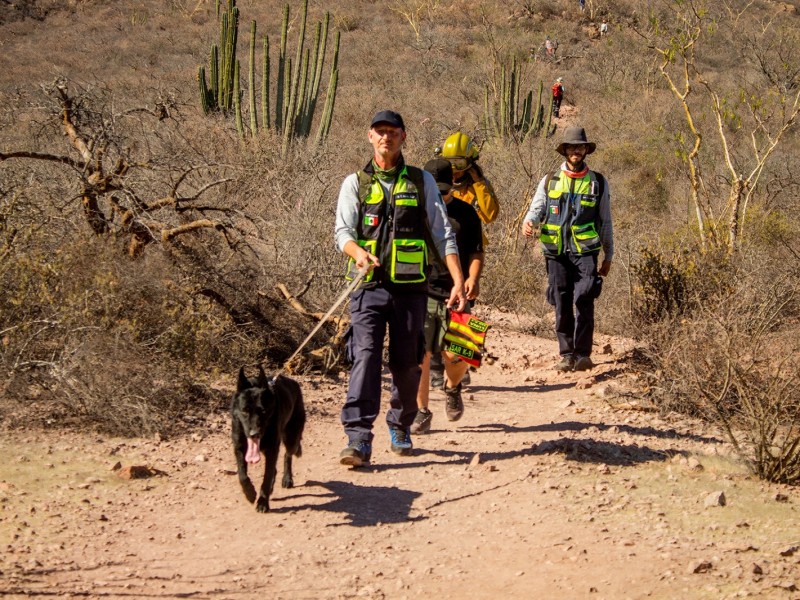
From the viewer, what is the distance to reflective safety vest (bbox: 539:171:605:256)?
7.91 metres

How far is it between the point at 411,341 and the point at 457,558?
4.85 ft

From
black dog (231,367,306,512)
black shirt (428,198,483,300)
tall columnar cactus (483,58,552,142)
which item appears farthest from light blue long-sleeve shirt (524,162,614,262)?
tall columnar cactus (483,58,552,142)

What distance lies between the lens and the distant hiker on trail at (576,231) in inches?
312

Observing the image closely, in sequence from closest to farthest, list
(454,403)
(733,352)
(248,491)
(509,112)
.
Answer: (248,491) < (733,352) < (454,403) < (509,112)

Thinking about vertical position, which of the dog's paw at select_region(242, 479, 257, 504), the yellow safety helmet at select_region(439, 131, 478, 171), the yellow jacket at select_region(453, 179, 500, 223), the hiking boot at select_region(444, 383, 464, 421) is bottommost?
the dog's paw at select_region(242, 479, 257, 504)

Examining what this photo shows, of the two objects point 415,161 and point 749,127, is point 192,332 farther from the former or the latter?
point 749,127

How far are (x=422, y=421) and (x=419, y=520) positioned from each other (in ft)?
5.13

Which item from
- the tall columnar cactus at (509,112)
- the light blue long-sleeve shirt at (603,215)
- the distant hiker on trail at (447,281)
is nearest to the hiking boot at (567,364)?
the light blue long-sleeve shirt at (603,215)

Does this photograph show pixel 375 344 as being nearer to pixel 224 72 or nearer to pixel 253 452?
pixel 253 452

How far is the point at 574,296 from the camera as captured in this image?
825 cm

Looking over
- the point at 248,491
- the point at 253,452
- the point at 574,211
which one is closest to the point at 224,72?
the point at 574,211

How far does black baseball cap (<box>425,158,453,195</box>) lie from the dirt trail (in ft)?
5.51

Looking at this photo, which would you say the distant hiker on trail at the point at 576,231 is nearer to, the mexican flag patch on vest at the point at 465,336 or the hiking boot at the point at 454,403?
the hiking boot at the point at 454,403

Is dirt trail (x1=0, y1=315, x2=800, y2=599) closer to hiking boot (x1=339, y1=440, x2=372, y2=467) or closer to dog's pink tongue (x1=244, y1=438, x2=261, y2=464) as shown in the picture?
hiking boot (x1=339, y1=440, x2=372, y2=467)
